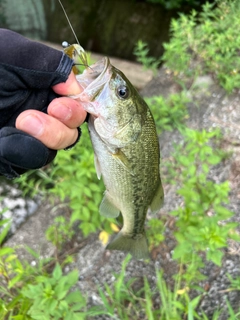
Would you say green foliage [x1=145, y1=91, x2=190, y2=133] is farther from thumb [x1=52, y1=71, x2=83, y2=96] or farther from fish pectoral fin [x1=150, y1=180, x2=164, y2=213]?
thumb [x1=52, y1=71, x2=83, y2=96]

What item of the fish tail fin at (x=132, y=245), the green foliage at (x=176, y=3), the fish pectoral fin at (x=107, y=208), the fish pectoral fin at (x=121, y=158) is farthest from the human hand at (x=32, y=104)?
the green foliage at (x=176, y=3)

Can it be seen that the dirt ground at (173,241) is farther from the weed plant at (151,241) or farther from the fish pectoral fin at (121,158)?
the fish pectoral fin at (121,158)

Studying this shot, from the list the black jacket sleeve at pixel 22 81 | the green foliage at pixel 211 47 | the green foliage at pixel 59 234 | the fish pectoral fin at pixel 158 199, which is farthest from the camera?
the green foliage at pixel 211 47

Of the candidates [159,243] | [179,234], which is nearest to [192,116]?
[159,243]

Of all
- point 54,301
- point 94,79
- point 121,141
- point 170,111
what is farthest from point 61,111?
point 170,111

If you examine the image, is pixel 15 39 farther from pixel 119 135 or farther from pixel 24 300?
pixel 24 300

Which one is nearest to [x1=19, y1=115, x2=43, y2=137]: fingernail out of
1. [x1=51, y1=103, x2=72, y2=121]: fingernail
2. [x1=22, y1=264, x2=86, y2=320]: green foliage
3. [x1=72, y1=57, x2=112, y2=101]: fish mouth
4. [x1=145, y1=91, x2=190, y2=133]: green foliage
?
[x1=51, y1=103, x2=72, y2=121]: fingernail
